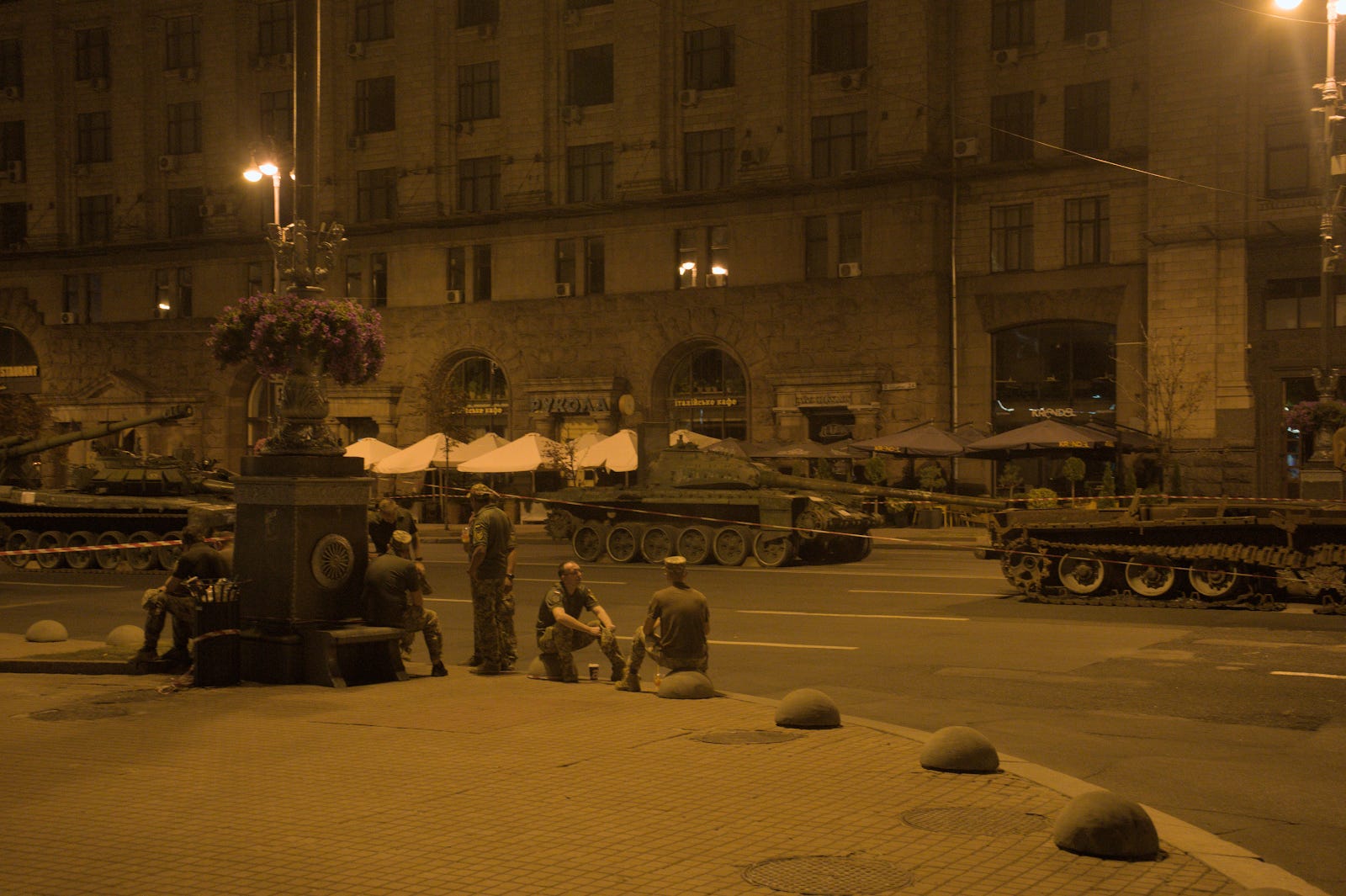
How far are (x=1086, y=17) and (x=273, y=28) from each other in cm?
2862

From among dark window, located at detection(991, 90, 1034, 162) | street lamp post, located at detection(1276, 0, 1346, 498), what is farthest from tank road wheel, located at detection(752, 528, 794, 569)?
dark window, located at detection(991, 90, 1034, 162)

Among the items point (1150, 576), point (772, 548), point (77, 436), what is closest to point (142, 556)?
point (77, 436)

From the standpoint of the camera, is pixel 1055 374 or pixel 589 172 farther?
pixel 589 172

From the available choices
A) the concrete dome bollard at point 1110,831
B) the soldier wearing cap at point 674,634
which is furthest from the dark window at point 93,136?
the concrete dome bollard at point 1110,831

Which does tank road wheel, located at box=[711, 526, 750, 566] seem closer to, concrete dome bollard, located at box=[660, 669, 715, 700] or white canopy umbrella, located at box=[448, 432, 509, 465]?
white canopy umbrella, located at box=[448, 432, 509, 465]

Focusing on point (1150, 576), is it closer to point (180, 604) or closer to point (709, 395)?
point (180, 604)

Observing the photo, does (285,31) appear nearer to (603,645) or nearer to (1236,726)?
(603,645)

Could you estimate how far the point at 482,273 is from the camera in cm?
4894

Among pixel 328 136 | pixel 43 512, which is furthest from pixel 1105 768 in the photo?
pixel 328 136

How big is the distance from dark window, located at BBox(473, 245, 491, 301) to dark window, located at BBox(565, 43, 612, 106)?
5679mm

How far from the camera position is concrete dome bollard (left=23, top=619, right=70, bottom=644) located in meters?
16.3

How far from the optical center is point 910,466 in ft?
134

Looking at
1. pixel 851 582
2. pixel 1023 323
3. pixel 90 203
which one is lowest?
pixel 851 582

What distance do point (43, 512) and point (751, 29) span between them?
2482 centimetres
